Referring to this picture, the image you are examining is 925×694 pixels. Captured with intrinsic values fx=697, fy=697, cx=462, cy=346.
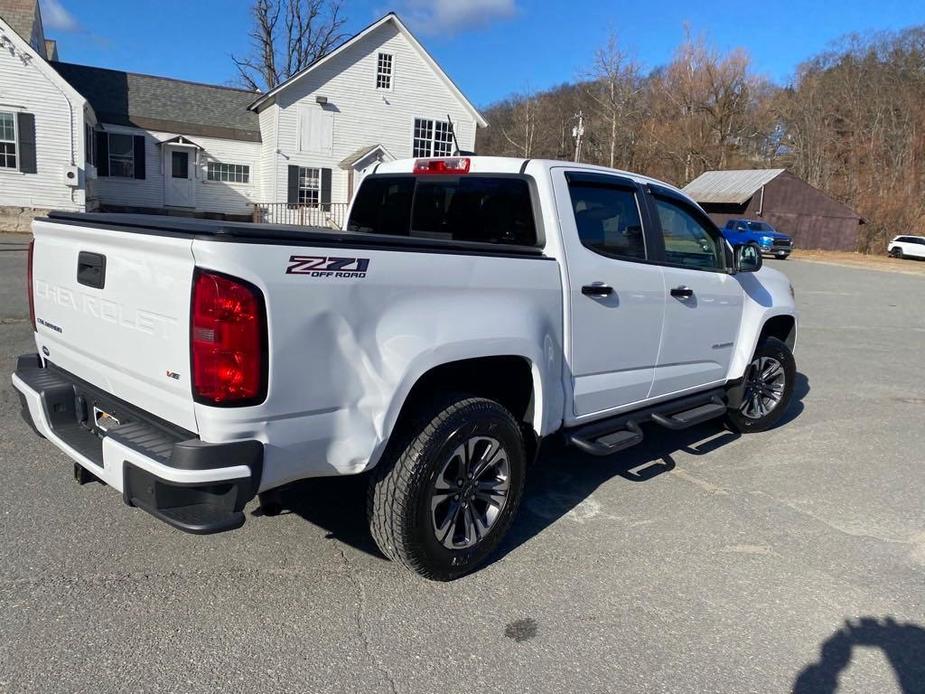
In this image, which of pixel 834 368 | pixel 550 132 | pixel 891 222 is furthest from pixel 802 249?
pixel 834 368

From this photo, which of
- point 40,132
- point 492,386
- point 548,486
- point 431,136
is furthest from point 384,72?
point 492,386

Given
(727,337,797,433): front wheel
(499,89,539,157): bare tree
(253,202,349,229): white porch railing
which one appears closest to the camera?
(727,337,797,433): front wheel

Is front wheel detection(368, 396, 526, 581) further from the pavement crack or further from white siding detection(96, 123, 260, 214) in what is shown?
white siding detection(96, 123, 260, 214)

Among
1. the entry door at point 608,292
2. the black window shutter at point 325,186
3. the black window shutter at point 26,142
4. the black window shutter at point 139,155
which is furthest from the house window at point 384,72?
the entry door at point 608,292

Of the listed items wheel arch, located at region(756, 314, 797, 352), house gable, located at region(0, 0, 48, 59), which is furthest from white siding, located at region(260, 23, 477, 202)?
wheel arch, located at region(756, 314, 797, 352)

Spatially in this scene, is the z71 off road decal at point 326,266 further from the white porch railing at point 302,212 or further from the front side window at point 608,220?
the white porch railing at point 302,212

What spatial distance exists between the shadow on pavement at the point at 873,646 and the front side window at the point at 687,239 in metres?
2.36

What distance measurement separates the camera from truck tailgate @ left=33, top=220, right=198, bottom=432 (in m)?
2.56

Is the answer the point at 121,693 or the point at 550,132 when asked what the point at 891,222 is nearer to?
the point at 550,132

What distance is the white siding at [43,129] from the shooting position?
68.1ft

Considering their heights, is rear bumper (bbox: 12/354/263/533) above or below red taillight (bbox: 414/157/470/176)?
below

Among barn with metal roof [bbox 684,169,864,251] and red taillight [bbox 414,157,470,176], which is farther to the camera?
barn with metal roof [bbox 684,169,864,251]

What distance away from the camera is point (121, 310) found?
112 inches

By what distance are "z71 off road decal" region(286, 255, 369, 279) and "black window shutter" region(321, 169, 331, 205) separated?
26.5 meters
